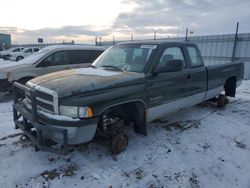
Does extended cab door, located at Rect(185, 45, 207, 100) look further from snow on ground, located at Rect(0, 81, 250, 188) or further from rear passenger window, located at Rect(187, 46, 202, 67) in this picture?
snow on ground, located at Rect(0, 81, 250, 188)

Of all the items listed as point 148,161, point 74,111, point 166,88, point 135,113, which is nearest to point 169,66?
point 166,88

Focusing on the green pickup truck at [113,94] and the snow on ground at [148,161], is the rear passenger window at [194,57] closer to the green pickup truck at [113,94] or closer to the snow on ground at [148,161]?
the green pickup truck at [113,94]

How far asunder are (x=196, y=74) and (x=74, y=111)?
3.16m

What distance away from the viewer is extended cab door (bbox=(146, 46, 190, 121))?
13.2ft

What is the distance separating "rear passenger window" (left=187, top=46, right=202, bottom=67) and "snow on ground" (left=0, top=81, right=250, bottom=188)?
1478 mm

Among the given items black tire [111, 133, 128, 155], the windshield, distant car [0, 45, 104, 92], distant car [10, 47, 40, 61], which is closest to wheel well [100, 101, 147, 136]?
Answer: black tire [111, 133, 128, 155]

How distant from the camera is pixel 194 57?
17.1 feet

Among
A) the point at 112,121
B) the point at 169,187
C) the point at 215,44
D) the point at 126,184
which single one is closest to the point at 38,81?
the point at 112,121

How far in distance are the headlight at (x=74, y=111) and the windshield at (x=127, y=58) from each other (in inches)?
55.0

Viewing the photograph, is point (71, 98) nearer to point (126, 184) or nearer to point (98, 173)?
point (98, 173)

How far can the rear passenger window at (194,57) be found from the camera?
5090 millimetres

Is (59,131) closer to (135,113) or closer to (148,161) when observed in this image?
(135,113)

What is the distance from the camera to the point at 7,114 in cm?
586

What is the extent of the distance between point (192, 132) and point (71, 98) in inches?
117
